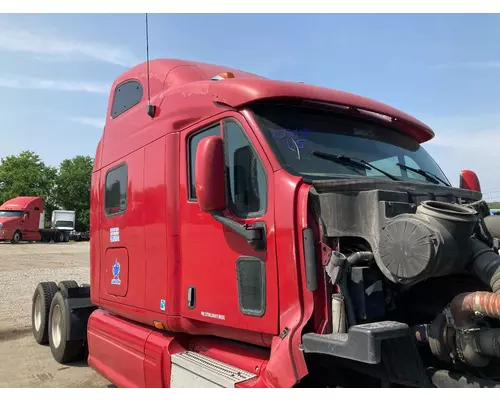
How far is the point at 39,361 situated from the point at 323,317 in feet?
16.7

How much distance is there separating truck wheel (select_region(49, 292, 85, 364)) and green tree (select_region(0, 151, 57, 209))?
178 feet

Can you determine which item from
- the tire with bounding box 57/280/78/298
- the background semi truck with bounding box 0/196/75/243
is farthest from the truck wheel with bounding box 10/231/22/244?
the tire with bounding box 57/280/78/298

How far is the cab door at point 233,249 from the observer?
123 inches

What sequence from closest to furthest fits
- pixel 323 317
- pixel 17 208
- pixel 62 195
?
1. pixel 323 317
2. pixel 17 208
3. pixel 62 195

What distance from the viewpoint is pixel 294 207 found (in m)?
2.91

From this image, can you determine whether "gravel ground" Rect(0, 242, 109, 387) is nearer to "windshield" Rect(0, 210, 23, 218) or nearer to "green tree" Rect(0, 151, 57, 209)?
"windshield" Rect(0, 210, 23, 218)

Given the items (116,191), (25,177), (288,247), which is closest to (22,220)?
(25,177)

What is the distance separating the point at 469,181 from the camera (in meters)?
4.61

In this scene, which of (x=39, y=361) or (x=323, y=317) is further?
(x=39, y=361)

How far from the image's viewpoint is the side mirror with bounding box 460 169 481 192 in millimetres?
4594

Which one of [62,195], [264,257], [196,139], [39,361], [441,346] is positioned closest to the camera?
[441,346]

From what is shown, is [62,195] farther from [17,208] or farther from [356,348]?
[356,348]

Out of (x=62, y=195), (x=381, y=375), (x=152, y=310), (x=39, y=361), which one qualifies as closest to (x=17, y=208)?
(x=62, y=195)

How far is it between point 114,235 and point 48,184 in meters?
58.7
